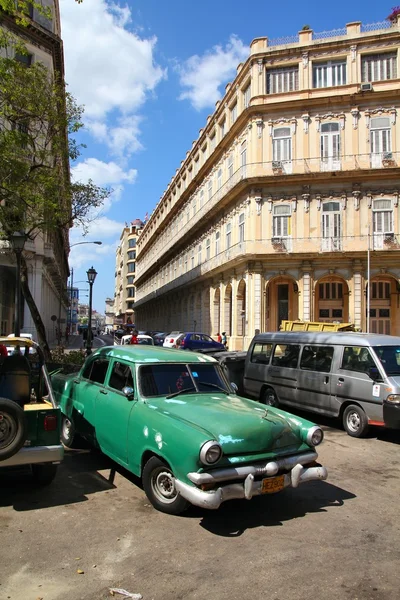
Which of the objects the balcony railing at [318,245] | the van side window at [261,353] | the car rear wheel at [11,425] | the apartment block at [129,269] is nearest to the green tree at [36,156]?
the van side window at [261,353]

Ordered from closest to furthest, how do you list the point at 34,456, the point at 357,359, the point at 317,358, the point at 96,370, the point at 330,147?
1. the point at 34,456
2. the point at 96,370
3. the point at 357,359
4. the point at 317,358
5. the point at 330,147

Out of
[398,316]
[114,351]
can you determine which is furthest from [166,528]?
[398,316]

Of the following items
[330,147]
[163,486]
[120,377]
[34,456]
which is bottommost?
[163,486]

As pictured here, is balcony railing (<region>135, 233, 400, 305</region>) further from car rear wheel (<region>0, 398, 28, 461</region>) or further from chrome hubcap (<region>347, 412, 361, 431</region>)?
car rear wheel (<region>0, 398, 28, 461</region>)

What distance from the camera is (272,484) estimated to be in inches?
183

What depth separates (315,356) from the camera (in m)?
10.2

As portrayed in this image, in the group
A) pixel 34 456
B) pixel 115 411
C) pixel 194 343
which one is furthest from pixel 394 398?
pixel 194 343

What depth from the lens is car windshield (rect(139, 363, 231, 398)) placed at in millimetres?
5703

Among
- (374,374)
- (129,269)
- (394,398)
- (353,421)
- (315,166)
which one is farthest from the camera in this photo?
(129,269)

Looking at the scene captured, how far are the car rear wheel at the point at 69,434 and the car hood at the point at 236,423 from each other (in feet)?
8.43

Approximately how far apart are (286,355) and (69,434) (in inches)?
214

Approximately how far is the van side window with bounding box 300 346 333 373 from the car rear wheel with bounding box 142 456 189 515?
567 centimetres

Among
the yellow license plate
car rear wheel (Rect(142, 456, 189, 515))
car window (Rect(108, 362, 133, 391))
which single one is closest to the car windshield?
car window (Rect(108, 362, 133, 391))

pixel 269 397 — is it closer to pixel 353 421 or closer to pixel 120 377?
pixel 353 421
